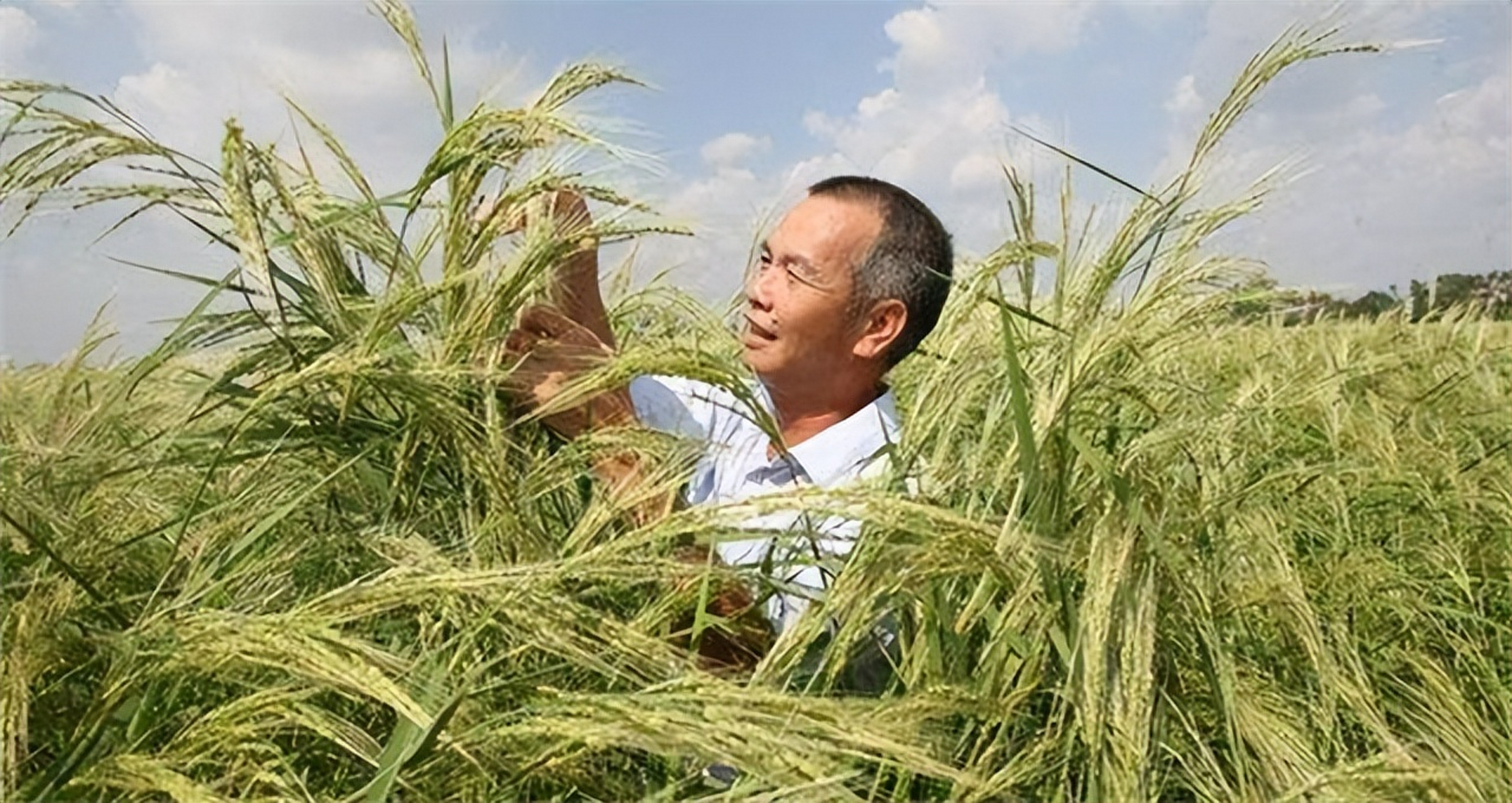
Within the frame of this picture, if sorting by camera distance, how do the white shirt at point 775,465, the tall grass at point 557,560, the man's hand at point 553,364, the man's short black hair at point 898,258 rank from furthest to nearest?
the man's short black hair at point 898,258 → the man's hand at point 553,364 → the white shirt at point 775,465 → the tall grass at point 557,560

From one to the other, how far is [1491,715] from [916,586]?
3.92 ft

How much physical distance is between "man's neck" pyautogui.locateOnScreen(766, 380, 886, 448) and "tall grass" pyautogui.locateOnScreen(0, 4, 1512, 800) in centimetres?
34

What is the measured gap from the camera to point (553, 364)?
142 centimetres

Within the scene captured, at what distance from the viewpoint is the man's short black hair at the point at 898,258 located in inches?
74.4

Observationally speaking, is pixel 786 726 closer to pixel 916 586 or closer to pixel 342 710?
pixel 916 586

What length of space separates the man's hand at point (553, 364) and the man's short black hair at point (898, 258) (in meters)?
0.53

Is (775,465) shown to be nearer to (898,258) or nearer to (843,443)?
(843,443)

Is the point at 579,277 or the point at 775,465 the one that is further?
the point at 775,465

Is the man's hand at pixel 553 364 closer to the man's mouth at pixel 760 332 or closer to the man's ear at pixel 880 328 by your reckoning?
the man's mouth at pixel 760 332

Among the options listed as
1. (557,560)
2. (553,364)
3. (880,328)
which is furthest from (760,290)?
(557,560)

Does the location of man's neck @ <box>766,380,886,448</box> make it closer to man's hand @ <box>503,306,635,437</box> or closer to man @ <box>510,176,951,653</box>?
man @ <box>510,176,951,653</box>

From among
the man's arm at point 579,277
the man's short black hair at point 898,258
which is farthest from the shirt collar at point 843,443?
the man's arm at point 579,277

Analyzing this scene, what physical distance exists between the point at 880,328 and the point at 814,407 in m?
0.15

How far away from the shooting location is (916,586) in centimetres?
115
